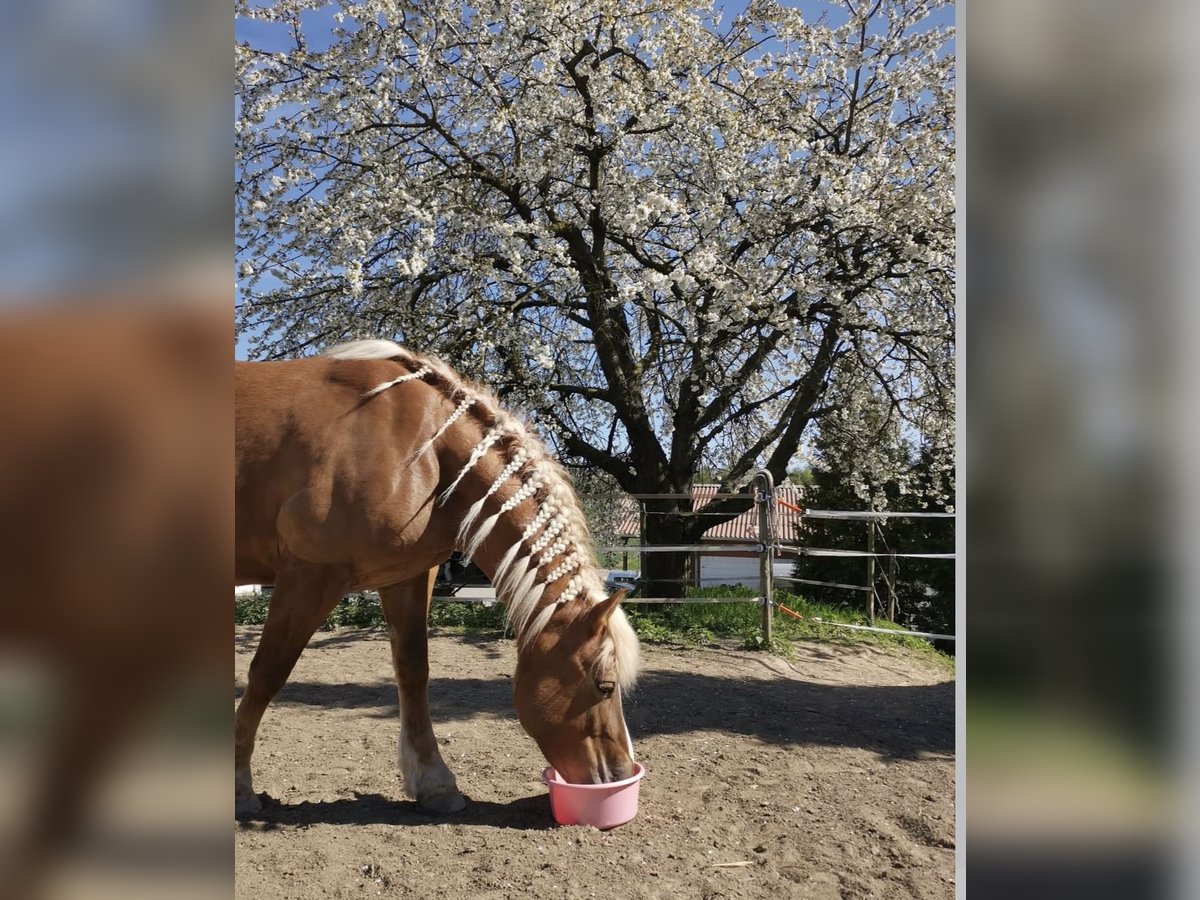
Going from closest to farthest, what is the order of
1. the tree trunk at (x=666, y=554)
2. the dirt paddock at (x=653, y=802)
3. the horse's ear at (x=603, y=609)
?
the dirt paddock at (x=653, y=802) → the horse's ear at (x=603, y=609) → the tree trunk at (x=666, y=554)

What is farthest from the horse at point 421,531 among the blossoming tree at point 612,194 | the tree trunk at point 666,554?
the tree trunk at point 666,554

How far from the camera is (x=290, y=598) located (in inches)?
100

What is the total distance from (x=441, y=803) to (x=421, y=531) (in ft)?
3.29

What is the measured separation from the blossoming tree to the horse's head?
3.44 metres

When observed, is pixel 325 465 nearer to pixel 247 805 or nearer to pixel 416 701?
pixel 416 701

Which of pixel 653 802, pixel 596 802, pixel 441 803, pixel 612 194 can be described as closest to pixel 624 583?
pixel 612 194

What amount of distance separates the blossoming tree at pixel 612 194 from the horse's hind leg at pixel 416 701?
2865mm

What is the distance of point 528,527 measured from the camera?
2566mm

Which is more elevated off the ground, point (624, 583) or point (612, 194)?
point (612, 194)

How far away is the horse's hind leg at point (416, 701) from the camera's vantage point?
275 cm

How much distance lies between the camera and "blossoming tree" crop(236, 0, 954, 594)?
5.69 meters

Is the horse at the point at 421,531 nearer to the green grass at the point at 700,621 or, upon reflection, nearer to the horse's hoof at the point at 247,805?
the horse's hoof at the point at 247,805
